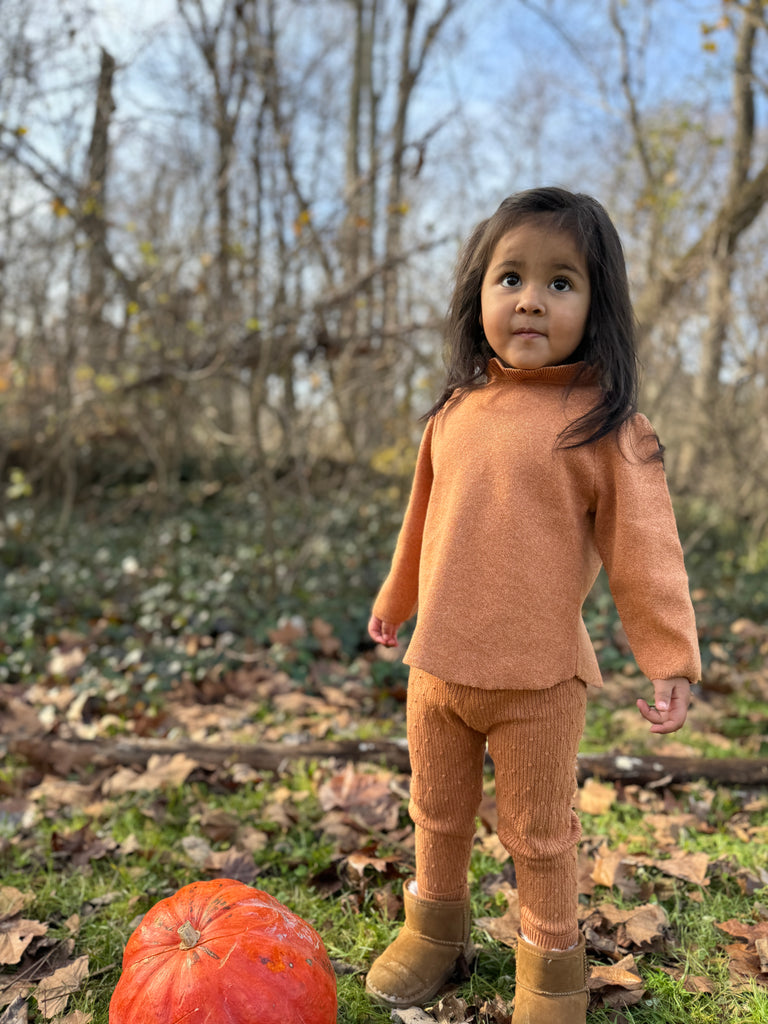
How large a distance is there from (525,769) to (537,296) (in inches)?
39.7

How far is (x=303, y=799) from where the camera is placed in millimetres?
2791

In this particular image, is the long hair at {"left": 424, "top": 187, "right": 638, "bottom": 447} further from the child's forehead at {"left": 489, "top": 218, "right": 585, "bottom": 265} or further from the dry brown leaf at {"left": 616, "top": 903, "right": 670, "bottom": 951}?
the dry brown leaf at {"left": 616, "top": 903, "right": 670, "bottom": 951}

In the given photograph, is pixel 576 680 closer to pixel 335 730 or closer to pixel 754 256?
pixel 335 730

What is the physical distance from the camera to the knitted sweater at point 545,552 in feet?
5.32

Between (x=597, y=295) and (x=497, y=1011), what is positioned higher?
(x=597, y=295)

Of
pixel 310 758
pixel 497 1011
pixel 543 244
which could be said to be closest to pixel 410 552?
pixel 543 244

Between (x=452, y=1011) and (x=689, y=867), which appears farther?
(x=689, y=867)

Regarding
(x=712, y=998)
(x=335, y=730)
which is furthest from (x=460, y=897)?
(x=335, y=730)

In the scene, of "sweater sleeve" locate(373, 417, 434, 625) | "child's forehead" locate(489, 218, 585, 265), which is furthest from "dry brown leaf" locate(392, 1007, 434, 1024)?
"child's forehead" locate(489, 218, 585, 265)

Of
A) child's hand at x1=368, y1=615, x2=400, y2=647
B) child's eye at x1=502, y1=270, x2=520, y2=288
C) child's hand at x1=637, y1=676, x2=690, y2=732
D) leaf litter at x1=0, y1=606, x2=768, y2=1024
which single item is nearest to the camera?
child's hand at x1=637, y1=676, x2=690, y2=732

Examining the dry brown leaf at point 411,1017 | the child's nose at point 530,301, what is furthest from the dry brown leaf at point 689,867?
the child's nose at point 530,301

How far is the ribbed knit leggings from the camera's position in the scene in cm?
166

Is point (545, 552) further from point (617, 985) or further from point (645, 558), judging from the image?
point (617, 985)

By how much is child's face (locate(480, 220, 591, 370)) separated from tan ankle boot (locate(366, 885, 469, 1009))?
4.34 ft
